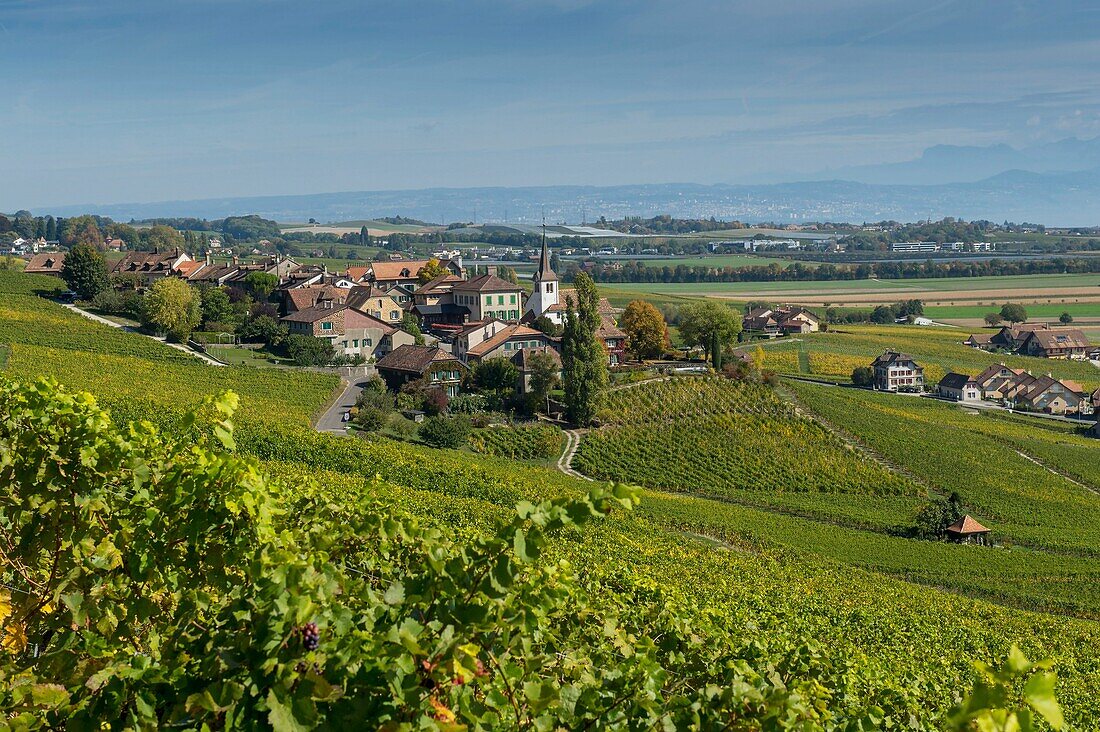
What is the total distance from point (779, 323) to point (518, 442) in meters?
Result: 66.9

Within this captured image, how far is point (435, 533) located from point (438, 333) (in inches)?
2620

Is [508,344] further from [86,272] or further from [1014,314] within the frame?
[1014,314]

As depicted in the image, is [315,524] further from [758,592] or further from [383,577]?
[758,592]

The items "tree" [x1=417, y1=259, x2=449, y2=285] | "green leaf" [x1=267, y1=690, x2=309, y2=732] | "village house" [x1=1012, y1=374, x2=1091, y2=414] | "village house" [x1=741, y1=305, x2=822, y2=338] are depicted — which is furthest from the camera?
"village house" [x1=741, y1=305, x2=822, y2=338]

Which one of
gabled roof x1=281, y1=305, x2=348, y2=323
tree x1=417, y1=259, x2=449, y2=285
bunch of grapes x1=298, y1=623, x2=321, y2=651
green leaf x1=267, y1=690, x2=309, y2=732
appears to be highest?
bunch of grapes x1=298, y1=623, x2=321, y2=651

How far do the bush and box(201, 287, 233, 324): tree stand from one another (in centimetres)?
2413

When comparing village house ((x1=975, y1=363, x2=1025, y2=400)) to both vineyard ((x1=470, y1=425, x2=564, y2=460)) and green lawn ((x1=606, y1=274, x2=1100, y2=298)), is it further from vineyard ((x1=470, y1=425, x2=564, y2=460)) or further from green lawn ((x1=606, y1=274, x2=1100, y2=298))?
green lawn ((x1=606, y1=274, x2=1100, y2=298))


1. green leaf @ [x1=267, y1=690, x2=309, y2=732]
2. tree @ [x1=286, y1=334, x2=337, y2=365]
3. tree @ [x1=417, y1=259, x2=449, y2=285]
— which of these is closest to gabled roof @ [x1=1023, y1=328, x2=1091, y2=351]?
tree @ [x1=417, y1=259, x2=449, y2=285]

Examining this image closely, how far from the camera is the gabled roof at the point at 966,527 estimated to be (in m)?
39.5

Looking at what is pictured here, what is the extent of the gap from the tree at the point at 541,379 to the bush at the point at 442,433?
24.2 ft

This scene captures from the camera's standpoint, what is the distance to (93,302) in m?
69.2

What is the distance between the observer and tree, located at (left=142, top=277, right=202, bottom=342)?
196ft

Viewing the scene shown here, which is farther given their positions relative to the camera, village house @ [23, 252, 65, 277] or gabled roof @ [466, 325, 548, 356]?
village house @ [23, 252, 65, 277]

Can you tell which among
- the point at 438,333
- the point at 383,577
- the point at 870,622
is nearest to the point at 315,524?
the point at 383,577
